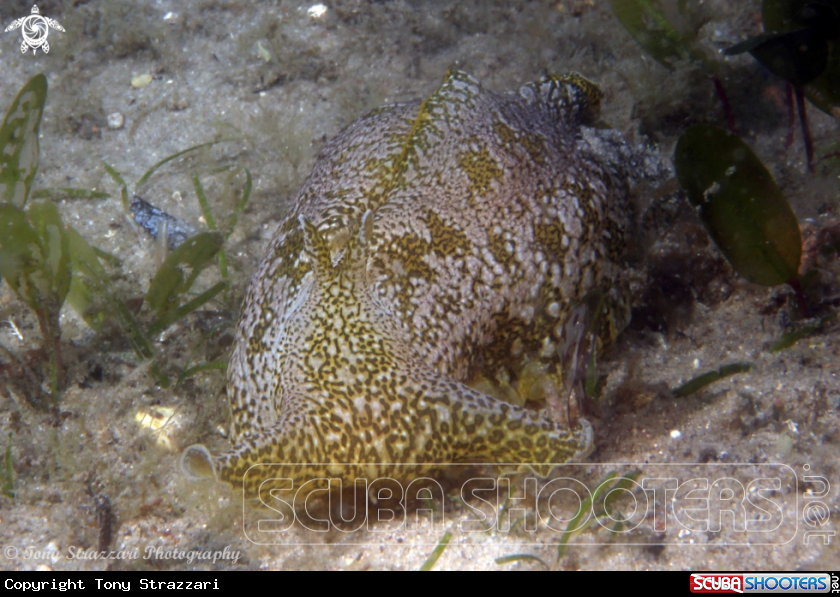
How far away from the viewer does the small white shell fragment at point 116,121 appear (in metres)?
5.23

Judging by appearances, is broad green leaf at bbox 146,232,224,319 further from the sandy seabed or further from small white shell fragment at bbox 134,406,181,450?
small white shell fragment at bbox 134,406,181,450

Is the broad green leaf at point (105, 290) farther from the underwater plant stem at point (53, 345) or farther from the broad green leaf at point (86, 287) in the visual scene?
the underwater plant stem at point (53, 345)

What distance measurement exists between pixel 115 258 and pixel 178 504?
2173mm

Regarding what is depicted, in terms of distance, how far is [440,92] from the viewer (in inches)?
119

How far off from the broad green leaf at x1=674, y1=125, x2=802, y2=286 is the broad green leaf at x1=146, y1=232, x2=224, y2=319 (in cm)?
303

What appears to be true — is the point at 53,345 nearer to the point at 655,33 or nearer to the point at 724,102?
the point at 655,33

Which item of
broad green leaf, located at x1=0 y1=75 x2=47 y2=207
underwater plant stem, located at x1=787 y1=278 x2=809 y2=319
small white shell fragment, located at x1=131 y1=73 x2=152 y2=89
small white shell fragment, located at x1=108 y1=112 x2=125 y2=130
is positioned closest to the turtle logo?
small white shell fragment, located at x1=131 y1=73 x2=152 y2=89

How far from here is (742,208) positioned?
2.83 metres

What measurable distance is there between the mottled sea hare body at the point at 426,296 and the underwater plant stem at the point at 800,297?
0.91 metres

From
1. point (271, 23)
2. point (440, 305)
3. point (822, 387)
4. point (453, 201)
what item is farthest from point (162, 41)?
point (822, 387)

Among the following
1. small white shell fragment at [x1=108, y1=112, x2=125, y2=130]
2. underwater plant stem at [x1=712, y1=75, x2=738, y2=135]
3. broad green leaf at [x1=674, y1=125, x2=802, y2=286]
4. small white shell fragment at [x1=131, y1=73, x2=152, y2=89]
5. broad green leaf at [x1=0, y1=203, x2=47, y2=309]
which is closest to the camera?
broad green leaf at [x1=674, y1=125, x2=802, y2=286]

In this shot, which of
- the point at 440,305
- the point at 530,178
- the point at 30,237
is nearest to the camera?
the point at 440,305

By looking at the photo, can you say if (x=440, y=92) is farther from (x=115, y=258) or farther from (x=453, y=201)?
(x=115, y=258)

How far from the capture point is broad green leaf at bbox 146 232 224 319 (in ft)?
11.4
